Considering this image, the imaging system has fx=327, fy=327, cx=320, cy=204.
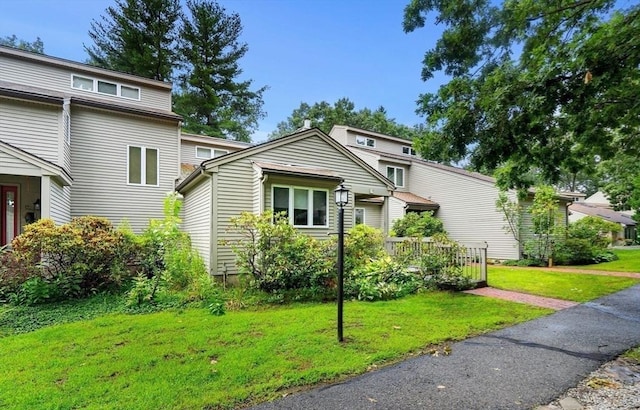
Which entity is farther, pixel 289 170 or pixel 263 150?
pixel 263 150

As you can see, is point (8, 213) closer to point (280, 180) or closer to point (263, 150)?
point (263, 150)

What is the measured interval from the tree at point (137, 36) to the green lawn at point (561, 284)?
26.3 meters

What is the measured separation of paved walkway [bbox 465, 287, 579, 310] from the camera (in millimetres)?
7617

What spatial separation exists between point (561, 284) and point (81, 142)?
16.9 metres

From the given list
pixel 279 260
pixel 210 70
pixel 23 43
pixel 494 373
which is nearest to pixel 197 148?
pixel 279 260

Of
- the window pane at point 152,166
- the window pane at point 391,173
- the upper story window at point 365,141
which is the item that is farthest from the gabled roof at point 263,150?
the upper story window at point 365,141

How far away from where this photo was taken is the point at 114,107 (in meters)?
12.2

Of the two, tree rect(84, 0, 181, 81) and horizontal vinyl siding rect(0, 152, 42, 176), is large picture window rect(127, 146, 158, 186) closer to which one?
horizontal vinyl siding rect(0, 152, 42, 176)

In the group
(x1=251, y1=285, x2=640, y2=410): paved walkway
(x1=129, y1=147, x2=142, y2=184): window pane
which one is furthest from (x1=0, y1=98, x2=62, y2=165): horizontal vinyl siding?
(x1=251, y1=285, x2=640, y2=410): paved walkway

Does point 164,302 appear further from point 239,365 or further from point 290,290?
point 239,365

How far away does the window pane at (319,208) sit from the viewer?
10750 mm

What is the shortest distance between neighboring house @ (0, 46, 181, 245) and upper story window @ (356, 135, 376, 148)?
1317 cm

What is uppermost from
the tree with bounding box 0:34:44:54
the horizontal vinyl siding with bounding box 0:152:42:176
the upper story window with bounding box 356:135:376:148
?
the tree with bounding box 0:34:44:54

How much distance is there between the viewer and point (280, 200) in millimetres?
10156
